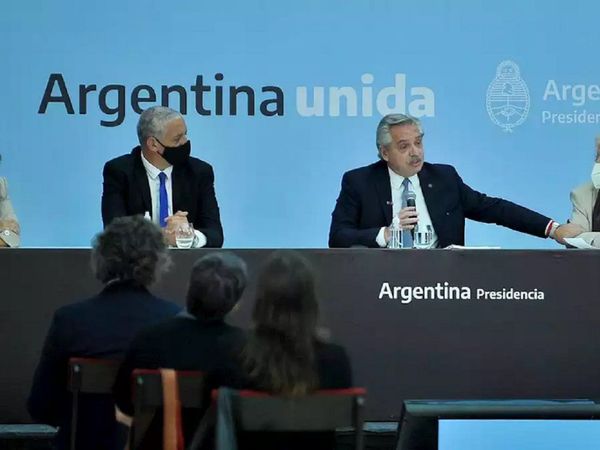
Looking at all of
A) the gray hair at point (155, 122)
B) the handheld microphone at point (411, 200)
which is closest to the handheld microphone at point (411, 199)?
the handheld microphone at point (411, 200)

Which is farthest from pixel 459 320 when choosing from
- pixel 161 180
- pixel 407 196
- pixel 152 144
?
pixel 152 144

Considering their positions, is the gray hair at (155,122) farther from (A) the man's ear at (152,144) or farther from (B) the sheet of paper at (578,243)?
(B) the sheet of paper at (578,243)

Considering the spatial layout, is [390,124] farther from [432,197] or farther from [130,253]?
[130,253]

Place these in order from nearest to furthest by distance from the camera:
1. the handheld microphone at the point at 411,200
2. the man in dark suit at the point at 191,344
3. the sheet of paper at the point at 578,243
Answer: the man in dark suit at the point at 191,344 < the sheet of paper at the point at 578,243 < the handheld microphone at the point at 411,200

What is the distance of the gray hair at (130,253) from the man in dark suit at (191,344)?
0.27m

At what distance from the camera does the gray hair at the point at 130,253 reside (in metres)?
3.92

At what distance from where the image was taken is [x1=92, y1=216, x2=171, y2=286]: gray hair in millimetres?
3916

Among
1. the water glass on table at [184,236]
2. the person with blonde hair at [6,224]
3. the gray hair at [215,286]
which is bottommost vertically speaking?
the gray hair at [215,286]

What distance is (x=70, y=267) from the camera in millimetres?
4906

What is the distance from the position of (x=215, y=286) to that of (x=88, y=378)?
47 centimetres

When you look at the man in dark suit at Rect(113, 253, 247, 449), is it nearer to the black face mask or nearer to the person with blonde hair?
Result: the person with blonde hair

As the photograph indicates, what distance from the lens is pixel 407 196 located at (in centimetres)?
616

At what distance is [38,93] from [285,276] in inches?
164

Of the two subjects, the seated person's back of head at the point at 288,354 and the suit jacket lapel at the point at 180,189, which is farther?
the suit jacket lapel at the point at 180,189
